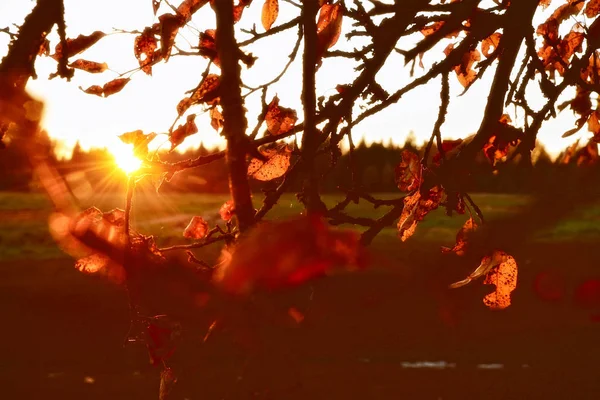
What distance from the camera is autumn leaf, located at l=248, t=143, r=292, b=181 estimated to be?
262cm

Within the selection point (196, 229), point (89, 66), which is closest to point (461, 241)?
point (196, 229)

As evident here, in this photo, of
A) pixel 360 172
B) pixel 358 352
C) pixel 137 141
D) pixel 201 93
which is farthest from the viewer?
pixel 358 352

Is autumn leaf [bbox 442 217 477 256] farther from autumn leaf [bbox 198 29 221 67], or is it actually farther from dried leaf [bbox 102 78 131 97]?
dried leaf [bbox 102 78 131 97]

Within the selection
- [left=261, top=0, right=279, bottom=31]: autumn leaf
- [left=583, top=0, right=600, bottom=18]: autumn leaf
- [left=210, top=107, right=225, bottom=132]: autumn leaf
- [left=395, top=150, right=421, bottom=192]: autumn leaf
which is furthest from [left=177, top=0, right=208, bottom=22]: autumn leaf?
[left=583, top=0, right=600, bottom=18]: autumn leaf

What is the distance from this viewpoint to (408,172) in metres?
2.71

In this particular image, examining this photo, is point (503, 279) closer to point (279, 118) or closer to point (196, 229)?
point (279, 118)

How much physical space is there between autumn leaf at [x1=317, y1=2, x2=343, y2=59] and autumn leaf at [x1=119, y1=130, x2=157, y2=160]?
55 centimetres

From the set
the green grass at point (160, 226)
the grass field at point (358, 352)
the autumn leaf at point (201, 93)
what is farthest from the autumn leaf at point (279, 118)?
the green grass at point (160, 226)

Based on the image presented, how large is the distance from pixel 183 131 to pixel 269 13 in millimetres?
479

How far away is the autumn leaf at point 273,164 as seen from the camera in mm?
2621

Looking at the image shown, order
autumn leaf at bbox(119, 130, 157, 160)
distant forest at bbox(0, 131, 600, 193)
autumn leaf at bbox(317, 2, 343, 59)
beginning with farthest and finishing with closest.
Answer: autumn leaf at bbox(317, 2, 343, 59), autumn leaf at bbox(119, 130, 157, 160), distant forest at bbox(0, 131, 600, 193)

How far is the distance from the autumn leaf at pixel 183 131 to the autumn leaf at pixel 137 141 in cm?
19

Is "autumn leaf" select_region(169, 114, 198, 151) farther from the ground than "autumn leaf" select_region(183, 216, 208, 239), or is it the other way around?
"autumn leaf" select_region(169, 114, 198, 151)

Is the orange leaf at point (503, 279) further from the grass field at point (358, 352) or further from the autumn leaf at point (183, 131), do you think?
the grass field at point (358, 352)
